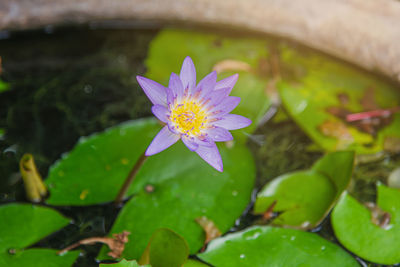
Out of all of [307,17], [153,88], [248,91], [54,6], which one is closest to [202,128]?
[153,88]

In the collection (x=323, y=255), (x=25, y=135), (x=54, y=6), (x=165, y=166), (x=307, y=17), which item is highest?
(x=54, y=6)

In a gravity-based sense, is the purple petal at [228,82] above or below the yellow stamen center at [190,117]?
above

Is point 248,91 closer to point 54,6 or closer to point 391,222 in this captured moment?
point 391,222

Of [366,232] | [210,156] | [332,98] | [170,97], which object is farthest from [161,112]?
[332,98]

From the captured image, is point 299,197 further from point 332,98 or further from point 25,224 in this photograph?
point 25,224

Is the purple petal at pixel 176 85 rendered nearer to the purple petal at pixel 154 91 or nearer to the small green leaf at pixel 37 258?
the purple petal at pixel 154 91

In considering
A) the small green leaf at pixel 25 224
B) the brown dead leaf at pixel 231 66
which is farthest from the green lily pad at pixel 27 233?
the brown dead leaf at pixel 231 66

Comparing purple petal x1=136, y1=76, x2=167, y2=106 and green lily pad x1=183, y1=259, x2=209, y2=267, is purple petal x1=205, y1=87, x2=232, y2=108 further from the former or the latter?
green lily pad x1=183, y1=259, x2=209, y2=267
